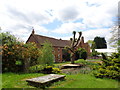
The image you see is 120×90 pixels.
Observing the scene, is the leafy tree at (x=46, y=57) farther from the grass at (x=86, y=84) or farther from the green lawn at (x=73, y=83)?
the grass at (x=86, y=84)

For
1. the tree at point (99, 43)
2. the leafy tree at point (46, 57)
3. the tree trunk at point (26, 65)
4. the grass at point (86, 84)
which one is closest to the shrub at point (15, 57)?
the tree trunk at point (26, 65)

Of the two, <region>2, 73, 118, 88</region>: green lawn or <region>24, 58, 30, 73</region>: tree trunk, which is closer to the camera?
<region>2, 73, 118, 88</region>: green lawn

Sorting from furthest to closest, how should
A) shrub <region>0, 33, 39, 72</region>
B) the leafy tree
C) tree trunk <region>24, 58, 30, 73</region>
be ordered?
1. the leafy tree
2. tree trunk <region>24, 58, 30, 73</region>
3. shrub <region>0, 33, 39, 72</region>

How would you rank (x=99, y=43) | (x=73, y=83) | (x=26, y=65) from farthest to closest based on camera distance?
(x=99, y=43)
(x=26, y=65)
(x=73, y=83)

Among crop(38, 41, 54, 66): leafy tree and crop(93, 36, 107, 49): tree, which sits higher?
crop(93, 36, 107, 49): tree

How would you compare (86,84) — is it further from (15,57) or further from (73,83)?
(15,57)

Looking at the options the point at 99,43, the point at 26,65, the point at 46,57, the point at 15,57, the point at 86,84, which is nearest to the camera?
the point at 86,84

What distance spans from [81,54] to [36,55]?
21123mm

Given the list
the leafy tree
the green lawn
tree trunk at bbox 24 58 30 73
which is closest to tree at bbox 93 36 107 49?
the leafy tree

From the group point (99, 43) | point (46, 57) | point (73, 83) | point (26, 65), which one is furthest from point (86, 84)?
point (99, 43)

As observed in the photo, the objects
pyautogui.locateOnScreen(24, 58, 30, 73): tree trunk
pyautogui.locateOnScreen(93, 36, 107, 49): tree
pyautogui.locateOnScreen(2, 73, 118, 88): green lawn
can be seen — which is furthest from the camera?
pyautogui.locateOnScreen(93, 36, 107, 49): tree

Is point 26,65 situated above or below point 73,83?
above

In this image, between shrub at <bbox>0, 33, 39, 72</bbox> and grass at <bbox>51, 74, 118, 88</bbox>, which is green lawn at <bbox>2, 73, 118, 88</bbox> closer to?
grass at <bbox>51, 74, 118, 88</bbox>

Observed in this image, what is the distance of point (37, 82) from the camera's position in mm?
7043
